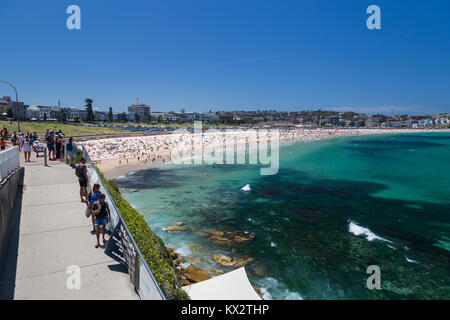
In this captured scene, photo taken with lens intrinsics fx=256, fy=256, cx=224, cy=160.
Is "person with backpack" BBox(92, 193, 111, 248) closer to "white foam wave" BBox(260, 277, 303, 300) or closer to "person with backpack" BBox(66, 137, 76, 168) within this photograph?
"white foam wave" BBox(260, 277, 303, 300)

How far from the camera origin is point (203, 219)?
56.3ft

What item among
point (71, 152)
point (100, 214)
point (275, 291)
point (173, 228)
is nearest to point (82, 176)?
point (100, 214)

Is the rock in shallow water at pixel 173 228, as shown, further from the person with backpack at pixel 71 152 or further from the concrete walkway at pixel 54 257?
the concrete walkway at pixel 54 257

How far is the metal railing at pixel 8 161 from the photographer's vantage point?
8.56 metres

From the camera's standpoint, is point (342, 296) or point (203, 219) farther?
point (203, 219)

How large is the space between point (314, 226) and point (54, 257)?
46.9 feet

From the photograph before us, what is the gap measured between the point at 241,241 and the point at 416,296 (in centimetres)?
776

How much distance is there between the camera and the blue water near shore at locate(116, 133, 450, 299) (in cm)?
1091

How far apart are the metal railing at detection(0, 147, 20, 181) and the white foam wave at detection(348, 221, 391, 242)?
56.4 ft

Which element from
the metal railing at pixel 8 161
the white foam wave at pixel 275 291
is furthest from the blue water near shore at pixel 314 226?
the metal railing at pixel 8 161

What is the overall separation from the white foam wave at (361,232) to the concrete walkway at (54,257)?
46.9 ft

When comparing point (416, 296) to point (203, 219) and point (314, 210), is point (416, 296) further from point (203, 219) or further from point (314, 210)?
→ point (203, 219)

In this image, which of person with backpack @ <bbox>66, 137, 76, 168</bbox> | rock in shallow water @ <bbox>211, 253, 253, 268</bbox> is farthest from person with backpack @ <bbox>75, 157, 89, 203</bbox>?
rock in shallow water @ <bbox>211, 253, 253, 268</bbox>
